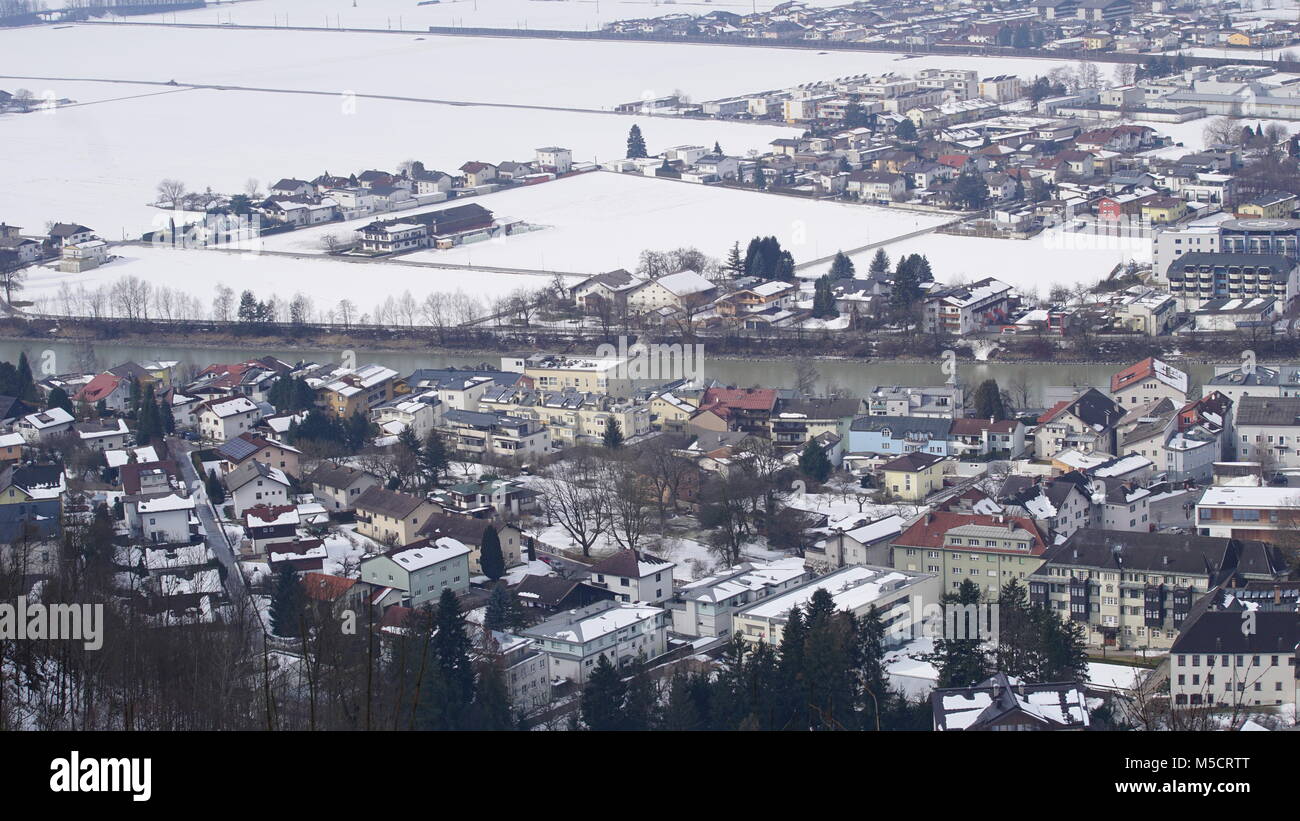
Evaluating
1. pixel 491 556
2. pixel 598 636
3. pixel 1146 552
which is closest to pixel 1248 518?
pixel 1146 552

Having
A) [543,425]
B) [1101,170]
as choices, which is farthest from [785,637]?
[1101,170]

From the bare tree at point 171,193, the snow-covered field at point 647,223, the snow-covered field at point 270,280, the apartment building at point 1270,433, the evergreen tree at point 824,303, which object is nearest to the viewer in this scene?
the apartment building at point 1270,433

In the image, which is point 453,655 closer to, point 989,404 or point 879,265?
point 989,404

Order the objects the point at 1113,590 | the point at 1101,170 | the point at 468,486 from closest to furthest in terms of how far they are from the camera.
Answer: the point at 1113,590
the point at 468,486
the point at 1101,170

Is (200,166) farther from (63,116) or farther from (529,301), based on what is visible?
(529,301)

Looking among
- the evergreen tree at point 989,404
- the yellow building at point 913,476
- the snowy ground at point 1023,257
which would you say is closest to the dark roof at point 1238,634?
the yellow building at point 913,476

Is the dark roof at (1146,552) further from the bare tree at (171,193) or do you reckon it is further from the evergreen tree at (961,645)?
the bare tree at (171,193)

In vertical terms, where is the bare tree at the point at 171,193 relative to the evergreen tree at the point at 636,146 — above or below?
below
